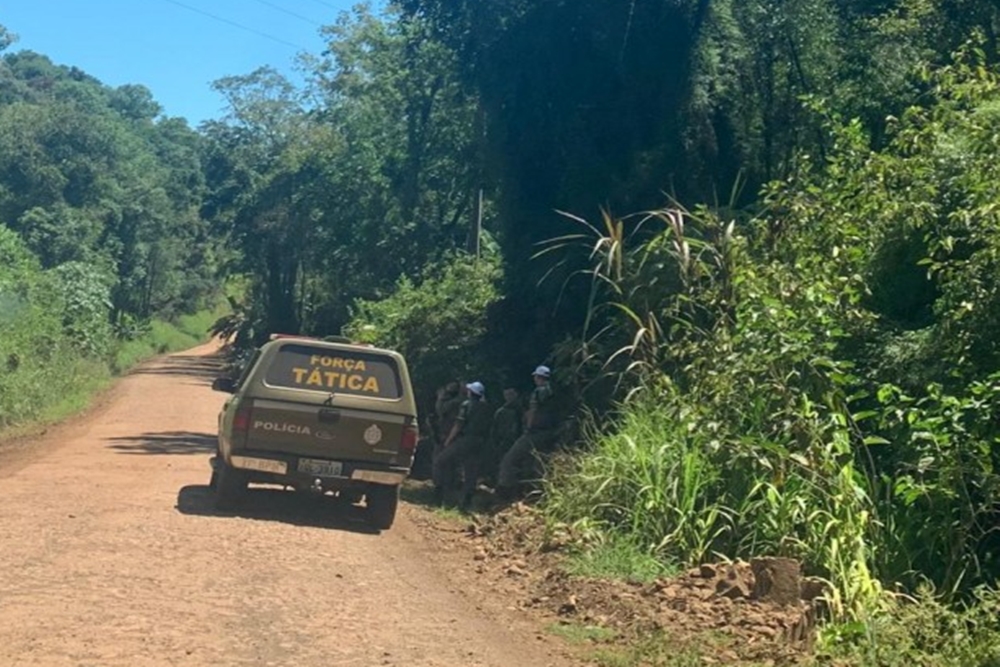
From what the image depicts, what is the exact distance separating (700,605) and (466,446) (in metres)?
8.18

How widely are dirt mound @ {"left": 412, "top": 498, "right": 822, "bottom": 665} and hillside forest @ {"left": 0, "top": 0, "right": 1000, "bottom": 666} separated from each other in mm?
310

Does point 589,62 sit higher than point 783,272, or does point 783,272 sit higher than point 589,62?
point 589,62

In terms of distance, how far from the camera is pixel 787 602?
Result: 9.60 meters

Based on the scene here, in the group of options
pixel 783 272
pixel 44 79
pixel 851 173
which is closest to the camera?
pixel 783 272

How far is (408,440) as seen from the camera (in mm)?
14102

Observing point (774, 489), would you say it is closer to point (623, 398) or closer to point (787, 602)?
point (787, 602)

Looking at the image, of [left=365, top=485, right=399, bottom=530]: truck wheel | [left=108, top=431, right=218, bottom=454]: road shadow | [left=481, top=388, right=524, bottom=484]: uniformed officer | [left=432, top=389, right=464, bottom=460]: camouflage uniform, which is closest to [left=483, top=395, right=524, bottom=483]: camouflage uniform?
[left=481, top=388, right=524, bottom=484]: uniformed officer

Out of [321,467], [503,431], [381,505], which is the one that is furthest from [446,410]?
[321,467]

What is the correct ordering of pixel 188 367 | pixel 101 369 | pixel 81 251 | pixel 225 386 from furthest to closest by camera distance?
pixel 81 251 < pixel 188 367 < pixel 101 369 < pixel 225 386

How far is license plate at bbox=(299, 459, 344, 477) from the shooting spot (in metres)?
13.9

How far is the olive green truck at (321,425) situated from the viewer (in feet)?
45.3

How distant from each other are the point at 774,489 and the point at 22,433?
701 inches

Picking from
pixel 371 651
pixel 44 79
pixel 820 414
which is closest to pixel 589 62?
pixel 820 414

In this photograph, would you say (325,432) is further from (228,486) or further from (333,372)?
(228,486)
